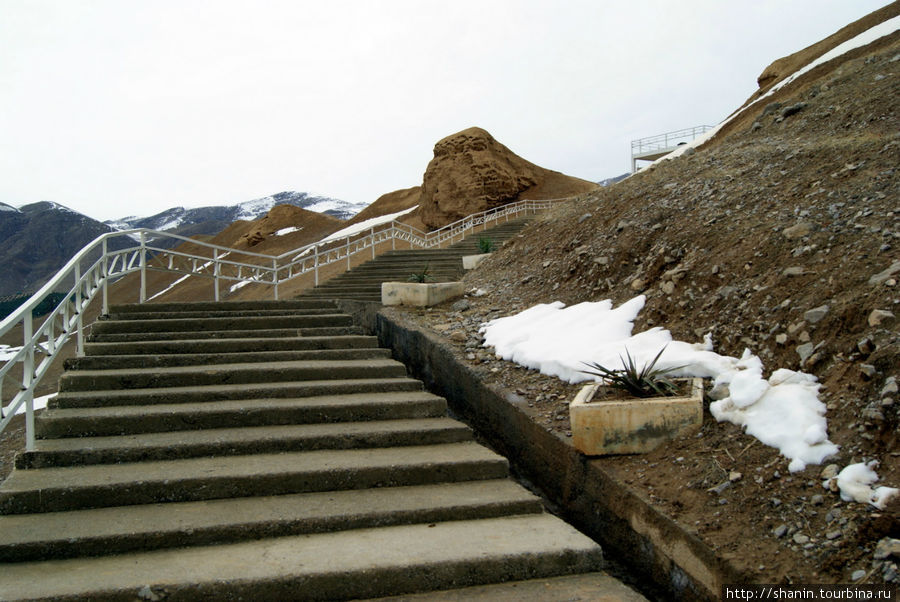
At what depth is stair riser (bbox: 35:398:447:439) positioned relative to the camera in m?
4.40

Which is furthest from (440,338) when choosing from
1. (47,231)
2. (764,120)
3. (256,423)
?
(47,231)

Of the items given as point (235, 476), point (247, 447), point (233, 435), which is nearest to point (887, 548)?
point (235, 476)

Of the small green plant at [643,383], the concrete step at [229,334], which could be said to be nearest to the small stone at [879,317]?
the small green plant at [643,383]

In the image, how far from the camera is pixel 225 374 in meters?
5.43

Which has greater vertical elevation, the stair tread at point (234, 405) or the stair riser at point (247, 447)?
the stair tread at point (234, 405)

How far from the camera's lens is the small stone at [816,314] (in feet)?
13.3

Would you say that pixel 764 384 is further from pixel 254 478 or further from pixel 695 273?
pixel 254 478

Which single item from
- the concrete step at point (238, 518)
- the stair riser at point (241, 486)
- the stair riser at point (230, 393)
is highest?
the stair riser at point (230, 393)

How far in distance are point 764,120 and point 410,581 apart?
10090 mm

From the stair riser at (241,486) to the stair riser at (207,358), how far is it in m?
2.16

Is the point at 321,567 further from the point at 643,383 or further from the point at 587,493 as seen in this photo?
the point at 643,383

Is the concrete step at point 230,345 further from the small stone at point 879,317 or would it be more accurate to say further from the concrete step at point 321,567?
the small stone at point 879,317

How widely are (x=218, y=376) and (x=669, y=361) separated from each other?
3876 mm

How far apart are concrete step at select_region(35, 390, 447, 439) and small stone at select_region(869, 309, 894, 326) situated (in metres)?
3.08
